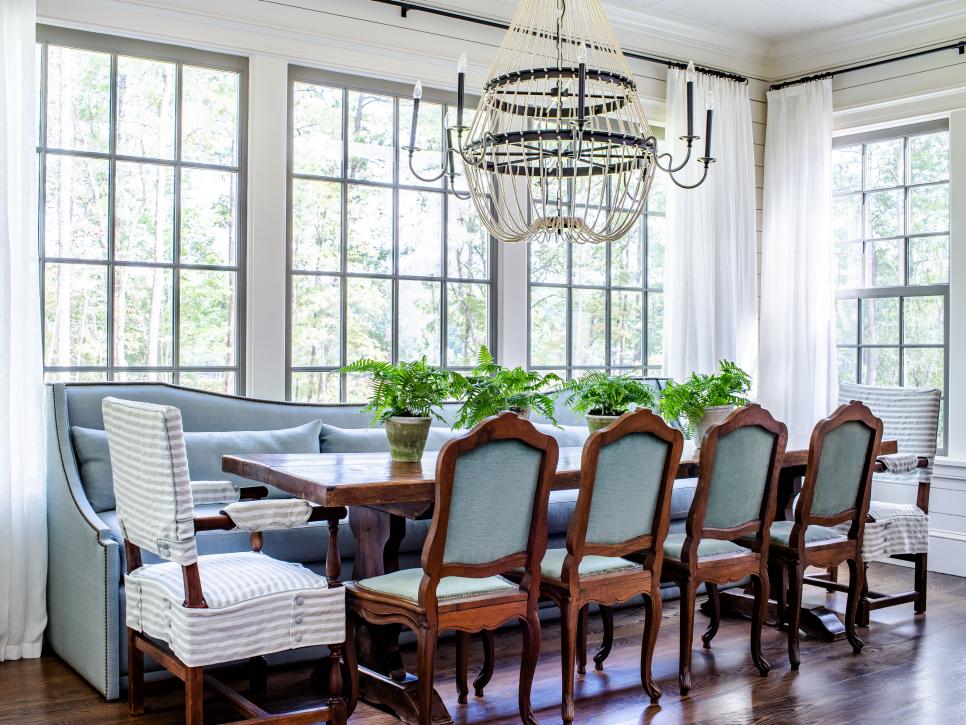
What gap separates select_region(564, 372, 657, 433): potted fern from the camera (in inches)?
146

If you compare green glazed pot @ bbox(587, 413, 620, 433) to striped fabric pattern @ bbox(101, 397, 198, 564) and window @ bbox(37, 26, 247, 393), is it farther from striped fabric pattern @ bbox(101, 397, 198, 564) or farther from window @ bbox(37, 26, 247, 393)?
window @ bbox(37, 26, 247, 393)

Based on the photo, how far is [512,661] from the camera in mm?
3721

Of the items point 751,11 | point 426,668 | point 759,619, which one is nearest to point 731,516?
point 759,619

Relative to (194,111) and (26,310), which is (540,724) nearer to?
(26,310)

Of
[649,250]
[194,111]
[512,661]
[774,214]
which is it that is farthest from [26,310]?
[774,214]

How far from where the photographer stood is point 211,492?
3.25m

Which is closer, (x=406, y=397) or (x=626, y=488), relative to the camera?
(x=626, y=488)

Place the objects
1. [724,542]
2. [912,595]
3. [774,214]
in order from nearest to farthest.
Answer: [724,542] < [912,595] < [774,214]

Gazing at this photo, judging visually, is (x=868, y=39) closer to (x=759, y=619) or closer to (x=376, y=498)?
(x=759, y=619)

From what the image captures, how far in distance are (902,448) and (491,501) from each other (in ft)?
9.38

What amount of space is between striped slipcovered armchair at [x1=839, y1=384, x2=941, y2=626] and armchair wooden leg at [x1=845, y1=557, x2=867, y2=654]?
8cm

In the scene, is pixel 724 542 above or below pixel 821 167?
below

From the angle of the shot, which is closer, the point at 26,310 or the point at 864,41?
the point at 26,310

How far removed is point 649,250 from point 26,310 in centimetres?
346
